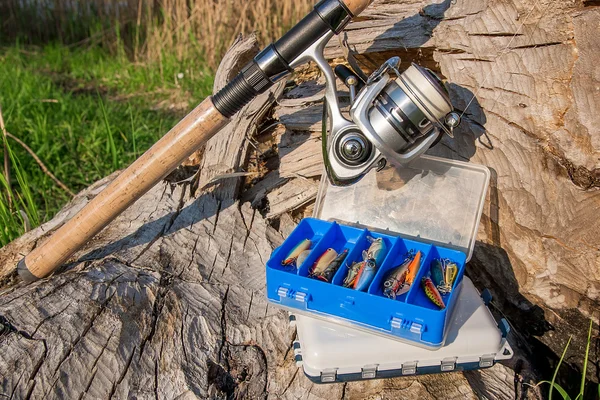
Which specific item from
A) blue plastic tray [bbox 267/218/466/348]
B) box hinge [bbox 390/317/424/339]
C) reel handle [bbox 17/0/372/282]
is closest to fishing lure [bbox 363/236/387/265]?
blue plastic tray [bbox 267/218/466/348]

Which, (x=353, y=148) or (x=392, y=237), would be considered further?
(x=392, y=237)

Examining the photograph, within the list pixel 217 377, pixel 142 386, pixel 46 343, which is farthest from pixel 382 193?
pixel 46 343

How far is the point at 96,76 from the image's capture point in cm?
589

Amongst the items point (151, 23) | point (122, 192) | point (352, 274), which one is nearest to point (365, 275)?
point (352, 274)

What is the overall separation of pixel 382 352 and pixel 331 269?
12.6 inches

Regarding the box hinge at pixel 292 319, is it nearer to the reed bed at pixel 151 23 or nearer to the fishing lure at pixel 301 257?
the fishing lure at pixel 301 257

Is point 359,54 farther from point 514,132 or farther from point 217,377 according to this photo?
point 217,377

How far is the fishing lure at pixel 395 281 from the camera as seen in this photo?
76.1 inches

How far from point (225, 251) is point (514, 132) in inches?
47.3

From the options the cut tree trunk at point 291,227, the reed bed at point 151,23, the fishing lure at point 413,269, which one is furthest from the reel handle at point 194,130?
the reed bed at point 151,23

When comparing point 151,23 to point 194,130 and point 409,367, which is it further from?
point 409,367

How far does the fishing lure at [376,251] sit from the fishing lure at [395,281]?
0.20 feet

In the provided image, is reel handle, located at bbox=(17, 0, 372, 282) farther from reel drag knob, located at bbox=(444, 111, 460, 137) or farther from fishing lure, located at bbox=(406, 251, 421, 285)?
fishing lure, located at bbox=(406, 251, 421, 285)

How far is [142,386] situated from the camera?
5.97 feet
